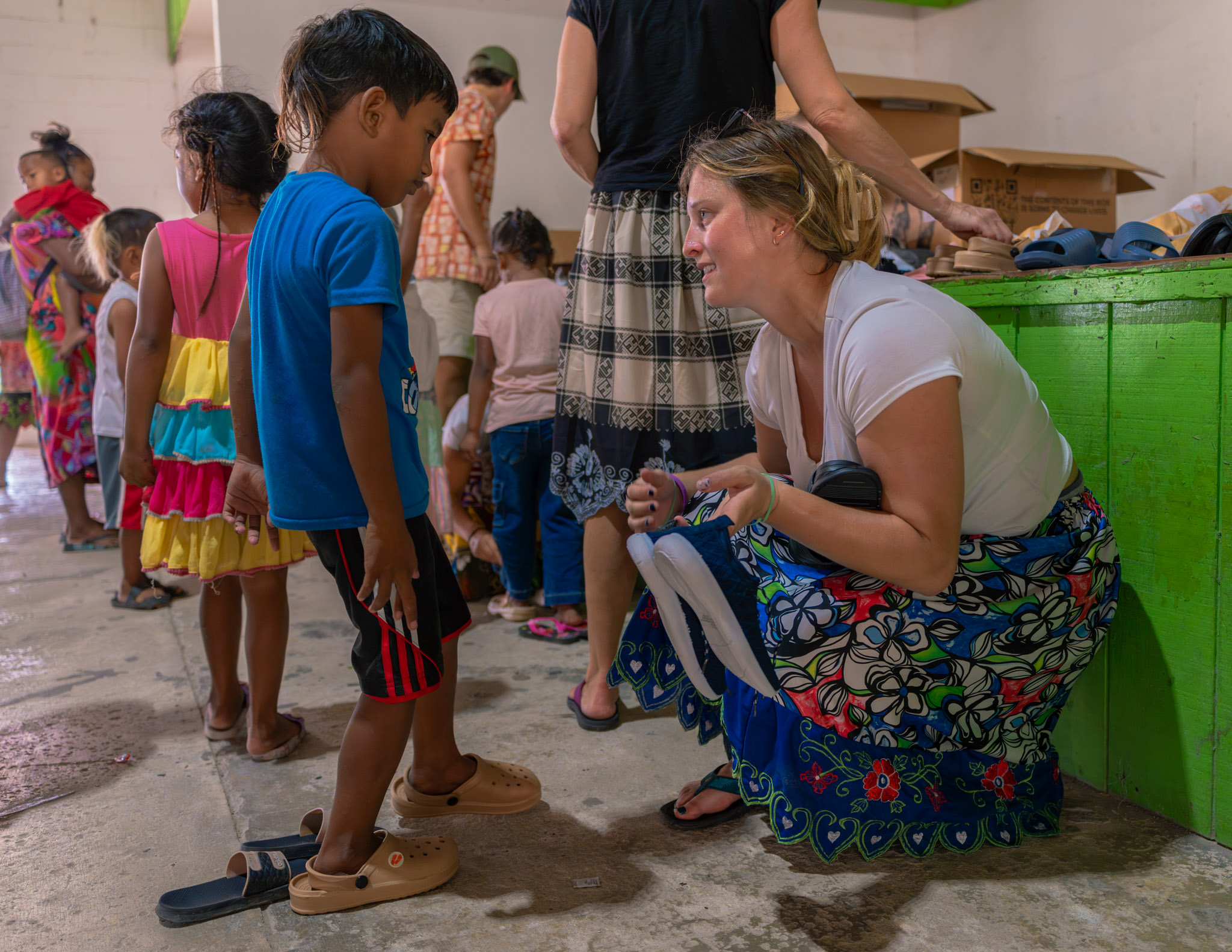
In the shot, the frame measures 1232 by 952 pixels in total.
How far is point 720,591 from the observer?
1200 millimetres

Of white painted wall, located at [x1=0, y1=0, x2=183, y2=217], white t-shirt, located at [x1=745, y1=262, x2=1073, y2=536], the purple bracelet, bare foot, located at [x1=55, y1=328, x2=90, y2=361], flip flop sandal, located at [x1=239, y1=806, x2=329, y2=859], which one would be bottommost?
flip flop sandal, located at [x1=239, y1=806, x2=329, y2=859]

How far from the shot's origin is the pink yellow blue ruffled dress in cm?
183

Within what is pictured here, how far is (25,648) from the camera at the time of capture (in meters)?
2.59

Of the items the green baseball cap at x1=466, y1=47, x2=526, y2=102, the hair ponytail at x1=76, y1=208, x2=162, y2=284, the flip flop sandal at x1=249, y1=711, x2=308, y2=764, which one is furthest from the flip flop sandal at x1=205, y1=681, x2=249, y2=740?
the green baseball cap at x1=466, y1=47, x2=526, y2=102

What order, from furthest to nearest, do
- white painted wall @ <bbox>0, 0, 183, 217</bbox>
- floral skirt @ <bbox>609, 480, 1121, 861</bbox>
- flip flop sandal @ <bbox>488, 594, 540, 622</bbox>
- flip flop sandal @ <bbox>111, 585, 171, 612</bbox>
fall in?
white painted wall @ <bbox>0, 0, 183, 217</bbox>, flip flop sandal @ <bbox>111, 585, 171, 612</bbox>, flip flop sandal @ <bbox>488, 594, 540, 622</bbox>, floral skirt @ <bbox>609, 480, 1121, 861</bbox>

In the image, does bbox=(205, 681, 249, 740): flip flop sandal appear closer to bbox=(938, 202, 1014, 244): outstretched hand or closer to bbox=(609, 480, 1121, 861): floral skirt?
bbox=(609, 480, 1121, 861): floral skirt

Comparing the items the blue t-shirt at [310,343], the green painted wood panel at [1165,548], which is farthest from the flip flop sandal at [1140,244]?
the blue t-shirt at [310,343]

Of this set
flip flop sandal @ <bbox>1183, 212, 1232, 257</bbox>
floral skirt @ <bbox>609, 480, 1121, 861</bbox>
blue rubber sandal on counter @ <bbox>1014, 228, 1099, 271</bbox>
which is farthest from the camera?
blue rubber sandal on counter @ <bbox>1014, 228, 1099, 271</bbox>

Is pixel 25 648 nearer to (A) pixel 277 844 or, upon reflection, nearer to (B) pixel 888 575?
(A) pixel 277 844

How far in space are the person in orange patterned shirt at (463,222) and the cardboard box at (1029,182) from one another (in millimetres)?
1362

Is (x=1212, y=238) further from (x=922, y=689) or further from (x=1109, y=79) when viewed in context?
(x=1109, y=79)

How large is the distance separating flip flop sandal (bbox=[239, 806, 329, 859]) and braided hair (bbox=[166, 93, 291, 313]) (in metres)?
1.01

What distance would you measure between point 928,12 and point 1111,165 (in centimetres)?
348

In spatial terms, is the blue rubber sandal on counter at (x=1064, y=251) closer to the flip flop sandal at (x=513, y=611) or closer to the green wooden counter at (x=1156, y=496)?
the green wooden counter at (x=1156, y=496)
